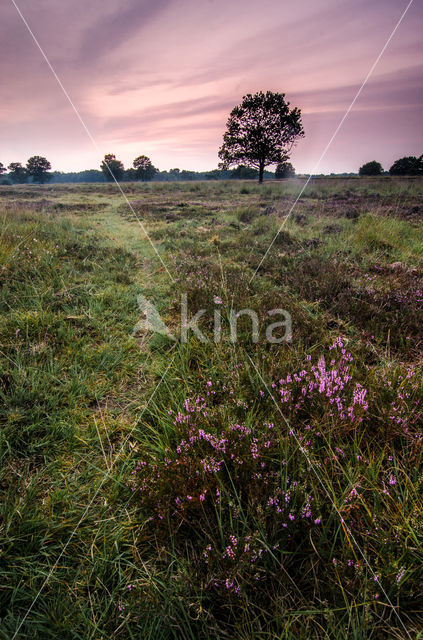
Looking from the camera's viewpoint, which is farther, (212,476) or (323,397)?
(323,397)

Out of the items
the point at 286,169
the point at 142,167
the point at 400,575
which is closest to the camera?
the point at 400,575

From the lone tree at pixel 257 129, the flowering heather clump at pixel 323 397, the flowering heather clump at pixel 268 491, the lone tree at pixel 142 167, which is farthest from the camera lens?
the lone tree at pixel 142 167

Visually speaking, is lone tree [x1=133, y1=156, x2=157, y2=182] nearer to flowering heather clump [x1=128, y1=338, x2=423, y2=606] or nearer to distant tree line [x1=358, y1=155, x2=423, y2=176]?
distant tree line [x1=358, y1=155, x2=423, y2=176]

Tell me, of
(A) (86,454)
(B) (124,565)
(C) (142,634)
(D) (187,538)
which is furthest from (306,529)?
(A) (86,454)

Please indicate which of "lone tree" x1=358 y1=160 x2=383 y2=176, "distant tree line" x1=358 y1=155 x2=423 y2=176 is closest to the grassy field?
"distant tree line" x1=358 y1=155 x2=423 y2=176

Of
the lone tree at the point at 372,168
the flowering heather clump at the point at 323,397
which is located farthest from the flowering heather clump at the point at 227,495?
the lone tree at the point at 372,168

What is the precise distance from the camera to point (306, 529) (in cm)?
138

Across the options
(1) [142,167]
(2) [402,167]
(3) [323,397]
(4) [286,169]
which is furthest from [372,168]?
(3) [323,397]

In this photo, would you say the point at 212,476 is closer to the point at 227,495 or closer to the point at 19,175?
the point at 227,495

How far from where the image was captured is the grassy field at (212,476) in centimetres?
117

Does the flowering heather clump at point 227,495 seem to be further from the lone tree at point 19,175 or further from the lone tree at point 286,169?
the lone tree at point 19,175

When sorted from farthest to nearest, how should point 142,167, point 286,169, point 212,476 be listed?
1. point 142,167
2. point 286,169
3. point 212,476

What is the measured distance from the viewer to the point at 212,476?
5.19 feet

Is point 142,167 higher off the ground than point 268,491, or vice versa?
point 142,167
